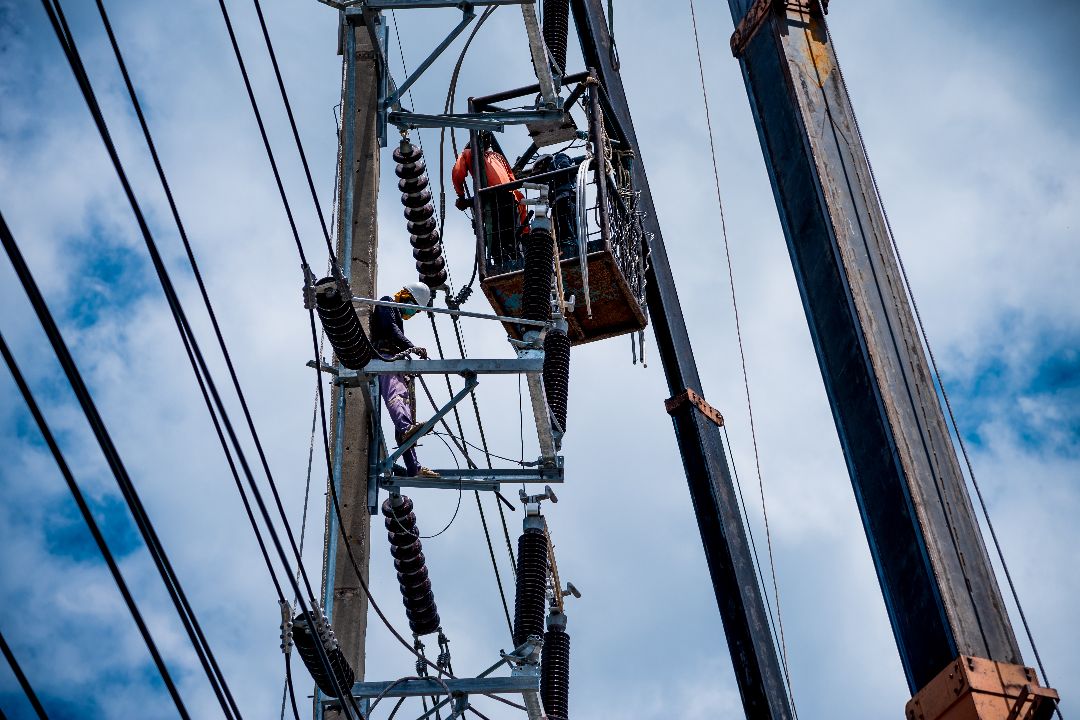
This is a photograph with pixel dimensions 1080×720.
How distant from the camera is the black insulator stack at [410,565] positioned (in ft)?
36.0

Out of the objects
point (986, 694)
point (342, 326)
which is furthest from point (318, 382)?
point (986, 694)

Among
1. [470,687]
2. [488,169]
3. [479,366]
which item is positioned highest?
[488,169]


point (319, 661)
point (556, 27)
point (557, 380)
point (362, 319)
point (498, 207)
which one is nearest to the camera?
point (319, 661)

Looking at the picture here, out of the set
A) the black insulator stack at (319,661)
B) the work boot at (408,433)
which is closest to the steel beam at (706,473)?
the work boot at (408,433)

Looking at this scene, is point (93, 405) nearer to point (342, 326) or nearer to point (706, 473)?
point (342, 326)

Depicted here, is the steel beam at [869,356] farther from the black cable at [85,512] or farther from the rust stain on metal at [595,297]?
the rust stain on metal at [595,297]

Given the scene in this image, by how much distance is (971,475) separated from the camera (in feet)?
20.0

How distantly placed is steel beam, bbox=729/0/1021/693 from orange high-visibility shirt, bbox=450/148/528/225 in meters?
6.47

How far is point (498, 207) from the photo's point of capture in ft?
43.8

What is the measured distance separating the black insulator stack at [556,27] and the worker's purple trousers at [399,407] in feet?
13.8

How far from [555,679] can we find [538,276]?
315 cm

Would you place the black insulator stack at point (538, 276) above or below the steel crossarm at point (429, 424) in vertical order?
above

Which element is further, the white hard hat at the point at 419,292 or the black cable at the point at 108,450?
the white hard hat at the point at 419,292

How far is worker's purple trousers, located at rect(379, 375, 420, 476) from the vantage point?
1081cm
